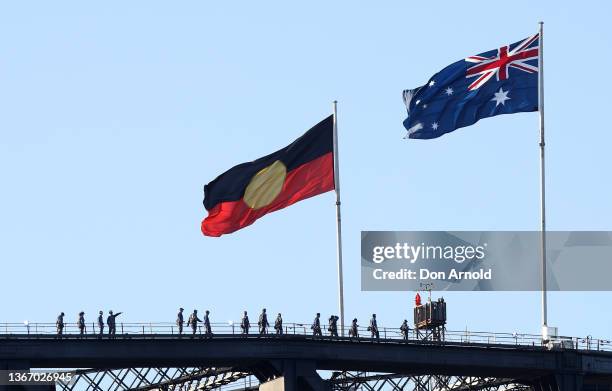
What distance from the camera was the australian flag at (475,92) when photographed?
433 ft

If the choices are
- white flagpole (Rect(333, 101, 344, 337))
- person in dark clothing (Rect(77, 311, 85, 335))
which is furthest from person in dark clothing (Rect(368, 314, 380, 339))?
person in dark clothing (Rect(77, 311, 85, 335))

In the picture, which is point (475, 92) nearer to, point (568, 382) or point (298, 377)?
point (568, 382)

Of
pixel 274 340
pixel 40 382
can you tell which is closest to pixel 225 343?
pixel 274 340

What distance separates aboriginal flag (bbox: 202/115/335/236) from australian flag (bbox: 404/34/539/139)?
6860mm

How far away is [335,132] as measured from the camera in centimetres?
13662

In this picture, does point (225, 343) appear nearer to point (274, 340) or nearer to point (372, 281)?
point (274, 340)

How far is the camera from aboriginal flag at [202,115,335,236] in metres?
132

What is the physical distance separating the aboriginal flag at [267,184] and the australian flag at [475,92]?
686 centimetres

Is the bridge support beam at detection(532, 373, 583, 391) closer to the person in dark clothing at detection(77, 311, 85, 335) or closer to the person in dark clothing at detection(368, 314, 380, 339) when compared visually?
the person in dark clothing at detection(368, 314, 380, 339)

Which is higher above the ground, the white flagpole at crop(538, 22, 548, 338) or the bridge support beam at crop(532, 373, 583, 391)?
the white flagpole at crop(538, 22, 548, 338)

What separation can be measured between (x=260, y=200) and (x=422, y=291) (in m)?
16.8

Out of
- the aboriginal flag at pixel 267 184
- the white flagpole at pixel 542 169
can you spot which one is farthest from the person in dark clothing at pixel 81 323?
the white flagpole at pixel 542 169

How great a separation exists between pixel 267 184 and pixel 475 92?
14.0 meters

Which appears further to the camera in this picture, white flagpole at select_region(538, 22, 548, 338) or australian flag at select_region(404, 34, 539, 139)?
white flagpole at select_region(538, 22, 548, 338)
